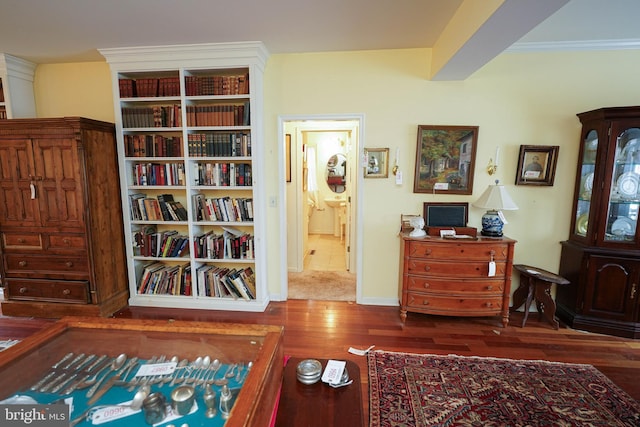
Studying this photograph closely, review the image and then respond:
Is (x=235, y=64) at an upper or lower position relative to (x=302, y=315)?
upper

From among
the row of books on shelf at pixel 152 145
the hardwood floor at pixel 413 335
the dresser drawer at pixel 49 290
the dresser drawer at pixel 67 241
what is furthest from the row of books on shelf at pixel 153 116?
the hardwood floor at pixel 413 335

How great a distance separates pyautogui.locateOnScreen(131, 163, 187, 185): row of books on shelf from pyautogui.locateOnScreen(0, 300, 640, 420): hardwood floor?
136 cm

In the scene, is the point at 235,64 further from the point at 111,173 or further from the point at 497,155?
the point at 497,155

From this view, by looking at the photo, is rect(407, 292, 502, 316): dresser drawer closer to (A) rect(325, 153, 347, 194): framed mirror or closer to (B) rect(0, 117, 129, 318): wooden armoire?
(B) rect(0, 117, 129, 318): wooden armoire

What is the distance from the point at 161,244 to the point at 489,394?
10.5 feet

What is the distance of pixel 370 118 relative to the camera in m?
2.97

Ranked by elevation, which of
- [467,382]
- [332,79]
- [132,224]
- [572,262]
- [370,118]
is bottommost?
[467,382]

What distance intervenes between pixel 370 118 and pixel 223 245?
6.67ft

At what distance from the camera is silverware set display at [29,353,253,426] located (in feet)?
3.94

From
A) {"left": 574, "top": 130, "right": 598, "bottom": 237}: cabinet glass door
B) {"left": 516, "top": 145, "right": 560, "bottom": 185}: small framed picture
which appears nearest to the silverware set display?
{"left": 516, "top": 145, "right": 560, "bottom": 185}: small framed picture

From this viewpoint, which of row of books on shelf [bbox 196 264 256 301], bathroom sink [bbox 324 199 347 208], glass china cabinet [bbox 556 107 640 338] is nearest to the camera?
glass china cabinet [bbox 556 107 640 338]

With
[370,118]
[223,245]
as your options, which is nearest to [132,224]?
[223,245]

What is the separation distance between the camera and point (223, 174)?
2943 millimetres

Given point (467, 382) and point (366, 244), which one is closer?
point (467, 382)
